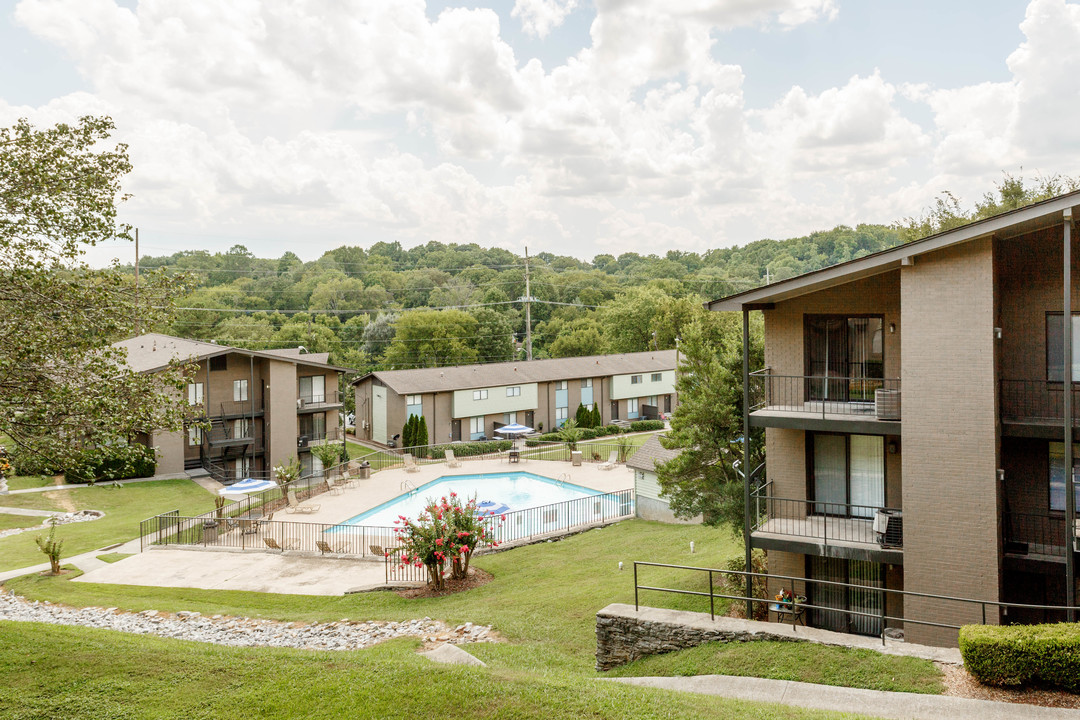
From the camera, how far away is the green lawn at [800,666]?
9.61 metres

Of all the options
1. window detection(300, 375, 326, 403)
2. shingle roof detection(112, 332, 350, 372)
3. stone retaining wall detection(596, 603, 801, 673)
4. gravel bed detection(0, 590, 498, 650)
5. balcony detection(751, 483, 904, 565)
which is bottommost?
gravel bed detection(0, 590, 498, 650)

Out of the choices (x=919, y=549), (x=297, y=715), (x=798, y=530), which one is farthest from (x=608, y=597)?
(x=297, y=715)

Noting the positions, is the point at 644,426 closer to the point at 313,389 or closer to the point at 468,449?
the point at 468,449

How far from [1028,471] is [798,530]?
4195mm

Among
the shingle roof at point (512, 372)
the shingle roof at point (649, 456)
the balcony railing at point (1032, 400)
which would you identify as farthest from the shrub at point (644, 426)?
the balcony railing at point (1032, 400)

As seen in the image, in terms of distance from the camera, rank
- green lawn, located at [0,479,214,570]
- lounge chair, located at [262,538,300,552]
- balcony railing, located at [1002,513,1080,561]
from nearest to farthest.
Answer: balcony railing, located at [1002,513,1080,561] < lounge chair, located at [262,538,300,552] < green lawn, located at [0,479,214,570]

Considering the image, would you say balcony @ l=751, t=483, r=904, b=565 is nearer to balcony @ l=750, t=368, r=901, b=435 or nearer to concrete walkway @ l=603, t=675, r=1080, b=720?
balcony @ l=750, t=368, r=901, b=435

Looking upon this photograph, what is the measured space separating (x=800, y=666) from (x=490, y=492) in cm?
2629

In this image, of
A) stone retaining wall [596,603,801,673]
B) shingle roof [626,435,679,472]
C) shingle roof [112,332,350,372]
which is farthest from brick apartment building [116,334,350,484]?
stone retaining wall [596,603,801,673]

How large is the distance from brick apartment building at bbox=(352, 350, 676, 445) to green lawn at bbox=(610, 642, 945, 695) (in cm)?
3358

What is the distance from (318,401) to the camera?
41.5 metres

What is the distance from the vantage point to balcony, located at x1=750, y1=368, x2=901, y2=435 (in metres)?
13.1

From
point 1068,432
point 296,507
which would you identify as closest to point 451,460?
point 296,507

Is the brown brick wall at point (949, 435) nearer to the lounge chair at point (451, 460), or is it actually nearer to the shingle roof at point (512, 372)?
the lounge chair at point (451, 460)
